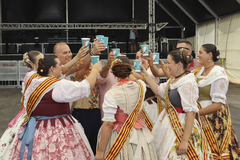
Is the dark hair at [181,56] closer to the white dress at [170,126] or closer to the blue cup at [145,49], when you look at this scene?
the white dress at [170,126]

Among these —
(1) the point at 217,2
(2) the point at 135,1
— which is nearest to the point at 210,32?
(1) the point at 217,2

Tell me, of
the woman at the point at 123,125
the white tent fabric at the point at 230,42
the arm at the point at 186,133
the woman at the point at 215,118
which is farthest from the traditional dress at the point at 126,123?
the white tent fabric at the point at 230,42

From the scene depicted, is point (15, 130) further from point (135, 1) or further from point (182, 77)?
point (135, 1)

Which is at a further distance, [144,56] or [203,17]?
[203,17]

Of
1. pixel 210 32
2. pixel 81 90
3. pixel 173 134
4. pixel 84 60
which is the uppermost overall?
pixel 210 32

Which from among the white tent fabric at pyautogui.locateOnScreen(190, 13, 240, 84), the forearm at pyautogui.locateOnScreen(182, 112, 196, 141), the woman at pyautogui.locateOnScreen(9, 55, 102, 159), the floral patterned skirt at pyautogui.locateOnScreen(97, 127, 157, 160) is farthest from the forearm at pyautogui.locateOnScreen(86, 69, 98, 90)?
the white tent fabric at pyautogui.locateOnScreen(190, 13, 240, 84)

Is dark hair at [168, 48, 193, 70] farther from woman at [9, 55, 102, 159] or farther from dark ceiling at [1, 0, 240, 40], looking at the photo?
dark ceiling at [1, 0, 240, 40]

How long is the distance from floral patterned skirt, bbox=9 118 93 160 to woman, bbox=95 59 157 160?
0.63ft

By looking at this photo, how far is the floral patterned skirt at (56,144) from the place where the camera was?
7.27 feet

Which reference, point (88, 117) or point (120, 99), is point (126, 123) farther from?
point (88, 117)

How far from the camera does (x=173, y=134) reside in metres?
2.37

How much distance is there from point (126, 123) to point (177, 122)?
0.44 meters

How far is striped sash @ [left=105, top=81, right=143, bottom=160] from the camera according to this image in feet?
7.20

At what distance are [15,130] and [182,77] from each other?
4.94 ft
